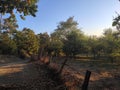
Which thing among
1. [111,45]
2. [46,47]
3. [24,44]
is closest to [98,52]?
[111,45]

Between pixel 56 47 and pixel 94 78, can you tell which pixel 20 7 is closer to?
pixel 94 78

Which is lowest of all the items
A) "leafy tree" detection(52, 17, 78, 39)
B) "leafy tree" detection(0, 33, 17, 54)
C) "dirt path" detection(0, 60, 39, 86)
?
"dirt path" detection(0, 60, 39, 86)

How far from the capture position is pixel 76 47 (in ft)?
213

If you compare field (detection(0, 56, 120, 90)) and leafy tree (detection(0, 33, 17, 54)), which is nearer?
field (detection(0, 56, 120, 90))

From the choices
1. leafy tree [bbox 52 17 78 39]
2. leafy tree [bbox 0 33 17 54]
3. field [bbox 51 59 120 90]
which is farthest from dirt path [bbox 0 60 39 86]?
leafy tree [bbox 52 17 78 39]

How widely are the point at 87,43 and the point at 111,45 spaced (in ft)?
33.0

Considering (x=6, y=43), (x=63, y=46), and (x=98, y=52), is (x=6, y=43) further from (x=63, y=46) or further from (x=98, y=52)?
(x=98, y=52)

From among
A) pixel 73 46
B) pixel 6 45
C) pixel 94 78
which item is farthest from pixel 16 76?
pixel 73 46

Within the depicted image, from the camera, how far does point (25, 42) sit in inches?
2493

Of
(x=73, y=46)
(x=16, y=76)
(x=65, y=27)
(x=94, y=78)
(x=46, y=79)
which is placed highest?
(x=65, y=27)

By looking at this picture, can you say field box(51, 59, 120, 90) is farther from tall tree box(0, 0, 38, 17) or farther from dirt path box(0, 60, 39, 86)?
tall tree box(0, 0, 38, 17)

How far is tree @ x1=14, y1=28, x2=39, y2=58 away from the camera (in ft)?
200

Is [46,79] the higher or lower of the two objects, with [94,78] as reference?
higher

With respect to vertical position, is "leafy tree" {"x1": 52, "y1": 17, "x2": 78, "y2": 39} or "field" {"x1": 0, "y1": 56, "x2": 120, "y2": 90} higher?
"leafy tree" {"x1": 52, "y1": 17, "x2": 78, "y2": 39}
